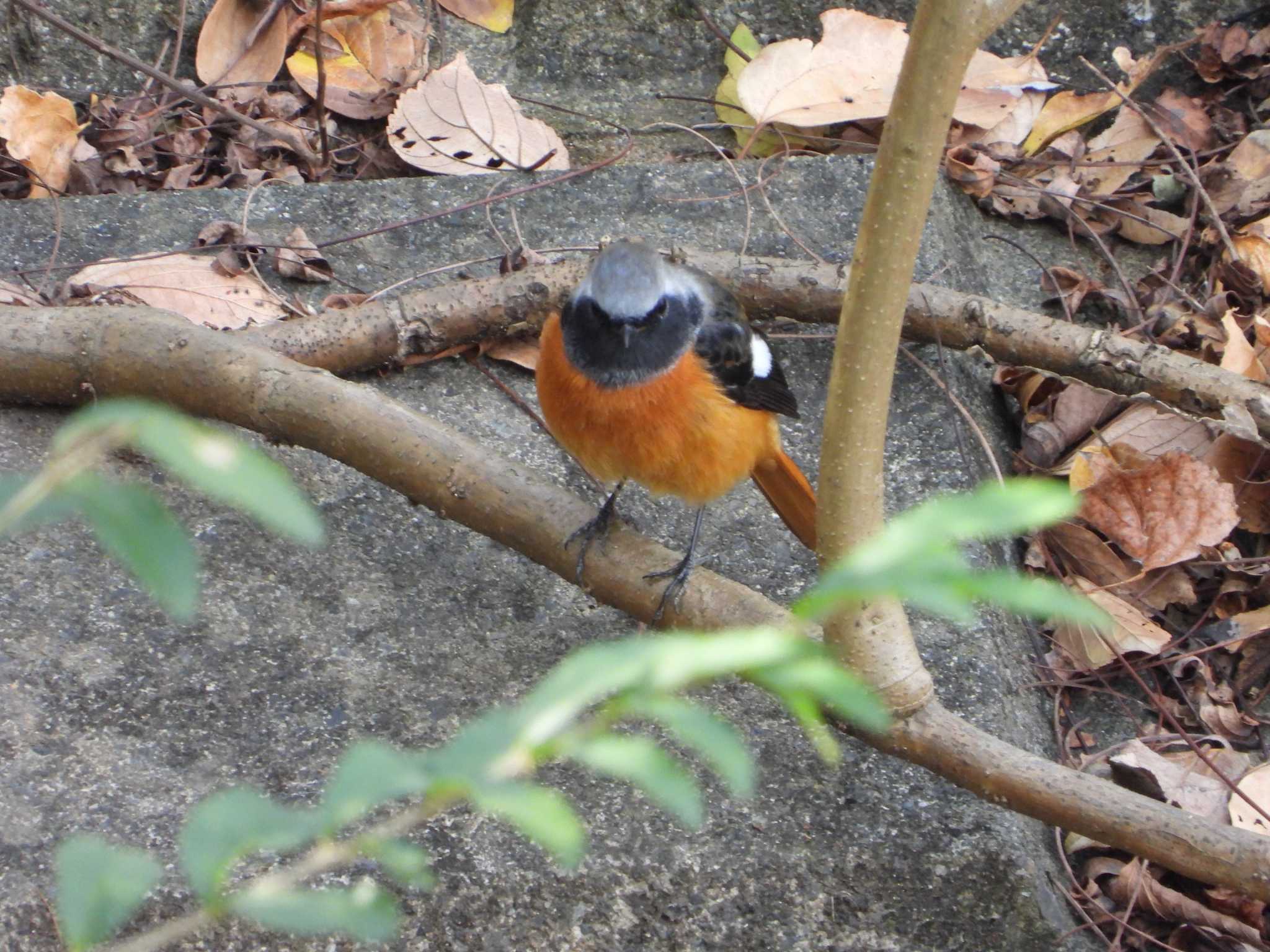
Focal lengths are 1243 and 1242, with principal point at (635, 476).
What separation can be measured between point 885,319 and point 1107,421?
96.2 inches

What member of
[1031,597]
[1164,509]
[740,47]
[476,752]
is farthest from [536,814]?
[740,47]

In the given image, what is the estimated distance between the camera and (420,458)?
297cm

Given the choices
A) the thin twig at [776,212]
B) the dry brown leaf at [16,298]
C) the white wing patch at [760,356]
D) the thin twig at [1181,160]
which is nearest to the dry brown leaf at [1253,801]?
the white wing patch at [760,356]

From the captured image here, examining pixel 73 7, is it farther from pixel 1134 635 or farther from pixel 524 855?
pixel 1134 635

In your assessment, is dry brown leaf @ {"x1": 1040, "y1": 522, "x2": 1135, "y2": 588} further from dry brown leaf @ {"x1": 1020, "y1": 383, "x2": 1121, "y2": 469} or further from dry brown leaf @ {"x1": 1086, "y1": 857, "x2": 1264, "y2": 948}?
dry brown leaf @ {"x1": 1086, "y1": 857, "x2": 1264, "y2": 948}

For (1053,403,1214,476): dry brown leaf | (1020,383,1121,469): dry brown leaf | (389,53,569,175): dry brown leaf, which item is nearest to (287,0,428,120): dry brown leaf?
(389,53,569,175): dry brown leaf

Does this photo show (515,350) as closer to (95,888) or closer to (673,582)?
(673,582)

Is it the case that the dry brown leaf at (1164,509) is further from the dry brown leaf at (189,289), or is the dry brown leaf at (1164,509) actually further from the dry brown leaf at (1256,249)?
the dry brown leaf at (189,289)

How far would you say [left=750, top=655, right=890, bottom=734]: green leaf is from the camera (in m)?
0.62

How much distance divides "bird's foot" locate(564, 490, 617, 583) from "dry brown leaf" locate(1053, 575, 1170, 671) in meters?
1.45

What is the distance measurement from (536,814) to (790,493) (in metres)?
2.91

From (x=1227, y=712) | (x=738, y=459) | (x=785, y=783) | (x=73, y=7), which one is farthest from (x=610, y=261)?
(x=73, y=7)

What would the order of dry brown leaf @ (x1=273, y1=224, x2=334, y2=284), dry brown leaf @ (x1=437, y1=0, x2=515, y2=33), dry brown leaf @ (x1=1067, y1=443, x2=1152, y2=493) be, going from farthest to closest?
1. dry brown leaf @ (x1=437, y1=0, x2=515, y2=33)
2. dry brown leaf @ (x1=273, y1=224, x2=334, y2=284)
3. dry brown leaf @ (x1=1067, y1=443, x2=1152, y2=493)

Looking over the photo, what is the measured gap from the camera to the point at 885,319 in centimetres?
192
